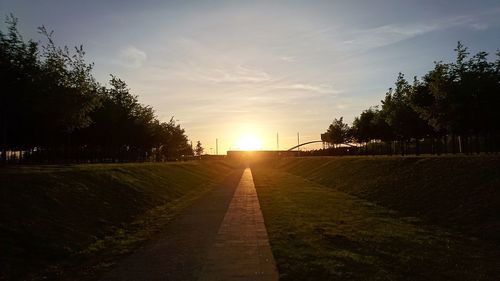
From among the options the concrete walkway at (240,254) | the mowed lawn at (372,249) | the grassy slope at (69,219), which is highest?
the grassy slope at (69,219)

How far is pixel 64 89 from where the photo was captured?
30.8m

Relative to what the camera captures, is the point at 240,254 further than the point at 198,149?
No

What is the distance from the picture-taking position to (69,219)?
51.3ft

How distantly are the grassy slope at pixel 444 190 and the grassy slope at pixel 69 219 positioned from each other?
1027cm

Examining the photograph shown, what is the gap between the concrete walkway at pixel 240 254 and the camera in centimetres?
986

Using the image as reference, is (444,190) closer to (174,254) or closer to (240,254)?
(240,254)

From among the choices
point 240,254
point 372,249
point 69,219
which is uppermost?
point 69,219

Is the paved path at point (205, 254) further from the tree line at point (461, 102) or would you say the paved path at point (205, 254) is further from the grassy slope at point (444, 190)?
the tree line at point (461, 102)

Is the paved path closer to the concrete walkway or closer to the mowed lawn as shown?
the concrete walkway

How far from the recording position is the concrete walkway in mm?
9859

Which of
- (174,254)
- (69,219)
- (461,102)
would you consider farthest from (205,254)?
(461,102)

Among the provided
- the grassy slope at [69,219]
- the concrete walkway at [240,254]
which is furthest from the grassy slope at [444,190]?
the grassy slope at [69,219]

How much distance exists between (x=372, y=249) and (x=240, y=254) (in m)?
3.50

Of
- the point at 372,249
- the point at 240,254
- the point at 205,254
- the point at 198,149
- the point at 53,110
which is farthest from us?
the point at 198,149
